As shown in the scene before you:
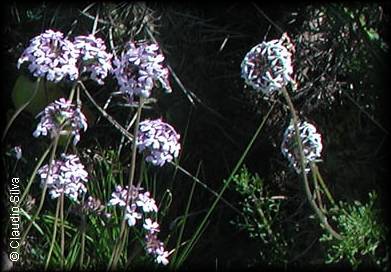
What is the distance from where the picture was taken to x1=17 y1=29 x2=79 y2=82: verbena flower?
2.16m

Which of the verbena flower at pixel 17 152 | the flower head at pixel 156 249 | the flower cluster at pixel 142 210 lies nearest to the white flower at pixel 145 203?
the flower cluster at pixel 142 210

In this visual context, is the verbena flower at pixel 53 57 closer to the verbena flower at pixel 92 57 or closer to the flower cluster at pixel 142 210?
the verbena flower at pixel 92 57

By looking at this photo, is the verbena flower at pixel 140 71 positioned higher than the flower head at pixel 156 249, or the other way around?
the verbena flower at pixel 140 71

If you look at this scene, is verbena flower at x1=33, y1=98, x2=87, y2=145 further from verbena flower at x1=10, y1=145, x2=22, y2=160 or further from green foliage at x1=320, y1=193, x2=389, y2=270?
green foliage at x1=320, y1=193, x2=389, y2=270

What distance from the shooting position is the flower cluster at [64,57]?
7.08ft

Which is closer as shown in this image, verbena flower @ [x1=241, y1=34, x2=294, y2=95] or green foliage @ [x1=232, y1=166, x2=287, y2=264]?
verbena flower @ [x1=241, y1=34, x2=294, y2=95]

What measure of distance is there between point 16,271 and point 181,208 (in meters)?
0.63

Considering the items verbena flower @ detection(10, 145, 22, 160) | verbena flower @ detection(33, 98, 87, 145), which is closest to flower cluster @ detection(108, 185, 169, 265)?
verbena flower @ detection(33, 98, 87, 145)

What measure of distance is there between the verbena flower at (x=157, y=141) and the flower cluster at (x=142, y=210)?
12 cm

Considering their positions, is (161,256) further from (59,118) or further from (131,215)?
(59,118)

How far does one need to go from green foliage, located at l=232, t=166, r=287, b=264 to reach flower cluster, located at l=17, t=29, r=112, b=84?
2.08 feet

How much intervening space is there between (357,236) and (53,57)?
1.06 metres

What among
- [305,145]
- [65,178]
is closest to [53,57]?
[65,178]

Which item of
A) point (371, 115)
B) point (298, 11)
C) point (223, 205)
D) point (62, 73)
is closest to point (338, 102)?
point (371, 115)
